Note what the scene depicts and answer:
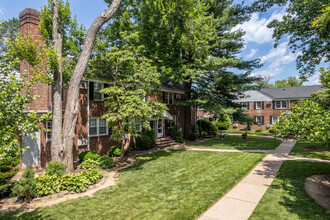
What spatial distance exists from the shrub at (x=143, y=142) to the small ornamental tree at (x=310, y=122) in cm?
1041

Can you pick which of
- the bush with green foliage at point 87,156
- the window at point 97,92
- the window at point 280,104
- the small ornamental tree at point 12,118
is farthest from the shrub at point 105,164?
the window at point 280,104

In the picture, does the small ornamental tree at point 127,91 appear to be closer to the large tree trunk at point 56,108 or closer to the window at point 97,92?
the large tree trunk at point 56,108

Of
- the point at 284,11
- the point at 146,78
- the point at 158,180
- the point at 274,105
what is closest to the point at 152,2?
the point at 146,78

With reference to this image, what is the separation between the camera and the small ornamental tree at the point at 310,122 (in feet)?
17.6

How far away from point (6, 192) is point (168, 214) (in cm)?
645

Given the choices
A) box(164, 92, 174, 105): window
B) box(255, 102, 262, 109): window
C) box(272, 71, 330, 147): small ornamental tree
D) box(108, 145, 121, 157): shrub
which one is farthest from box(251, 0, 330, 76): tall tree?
box(255, 102, 262, 109): window

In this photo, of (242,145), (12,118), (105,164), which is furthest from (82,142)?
(242,145)

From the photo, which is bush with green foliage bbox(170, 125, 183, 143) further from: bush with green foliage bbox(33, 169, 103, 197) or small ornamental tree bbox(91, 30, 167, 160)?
bush with green foliage bbox(33, 169, 103, 197)

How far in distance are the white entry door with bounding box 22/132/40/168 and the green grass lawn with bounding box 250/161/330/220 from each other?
11.5 m

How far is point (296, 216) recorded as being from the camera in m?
5.26

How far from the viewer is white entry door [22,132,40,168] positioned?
34.2 ft

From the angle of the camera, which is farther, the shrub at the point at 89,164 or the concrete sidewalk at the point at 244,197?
the shrub at the point at 89,164

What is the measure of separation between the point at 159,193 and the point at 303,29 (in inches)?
584

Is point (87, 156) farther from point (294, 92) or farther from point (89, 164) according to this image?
point (294, 92)
